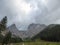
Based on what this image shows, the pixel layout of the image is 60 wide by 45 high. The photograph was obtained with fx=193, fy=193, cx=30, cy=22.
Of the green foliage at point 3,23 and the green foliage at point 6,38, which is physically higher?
the green foliage at point 3,23

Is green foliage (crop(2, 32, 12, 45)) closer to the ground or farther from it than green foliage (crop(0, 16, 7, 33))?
closer to the ground

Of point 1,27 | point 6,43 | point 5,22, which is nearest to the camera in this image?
point 1,27

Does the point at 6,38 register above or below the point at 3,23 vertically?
below

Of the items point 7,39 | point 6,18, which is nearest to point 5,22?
point 6,18

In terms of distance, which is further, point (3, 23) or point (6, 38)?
point (6, 38)

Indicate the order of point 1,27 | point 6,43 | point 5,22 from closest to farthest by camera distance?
point 1,27 < point 5,22 < point 6,43

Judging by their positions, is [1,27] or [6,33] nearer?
[1,27]

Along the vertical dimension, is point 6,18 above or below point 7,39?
above

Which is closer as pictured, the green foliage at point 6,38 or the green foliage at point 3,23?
the green foliage at point 3,23

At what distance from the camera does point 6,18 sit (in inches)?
4134

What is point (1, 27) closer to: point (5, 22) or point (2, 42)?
point (5, 22)

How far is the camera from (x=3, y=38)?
110 meters

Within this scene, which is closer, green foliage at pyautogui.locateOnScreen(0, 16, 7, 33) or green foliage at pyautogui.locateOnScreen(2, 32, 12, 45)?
green foliage at pyautogui.locateOnScreen(0, 16, 7, 33)

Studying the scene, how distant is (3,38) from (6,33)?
3879 mm
